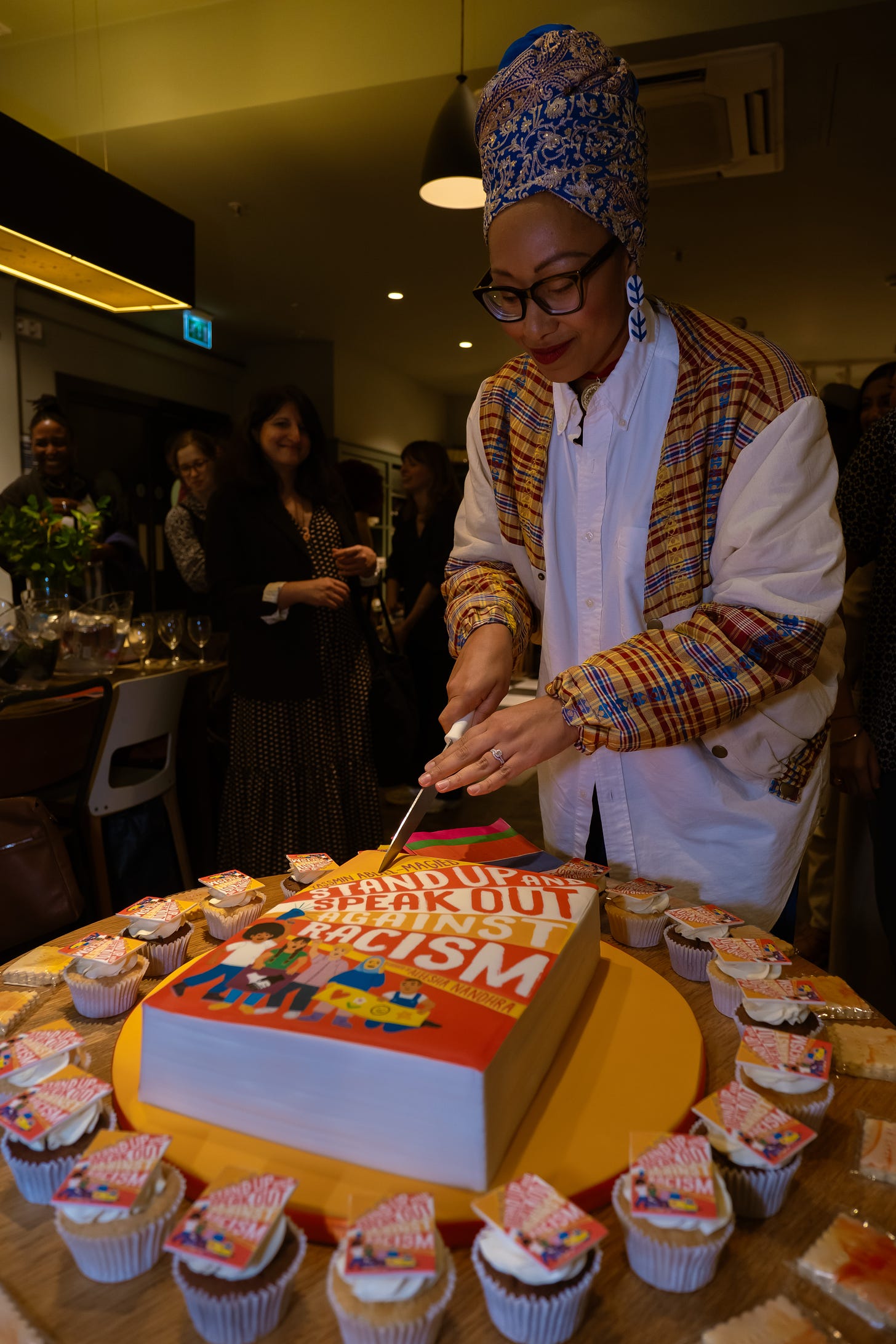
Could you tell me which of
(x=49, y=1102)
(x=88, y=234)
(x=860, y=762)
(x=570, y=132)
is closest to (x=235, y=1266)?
(x=49, y=1102)

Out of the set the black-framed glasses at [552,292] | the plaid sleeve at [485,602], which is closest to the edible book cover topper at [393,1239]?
the plaid sleeve at [485,602]

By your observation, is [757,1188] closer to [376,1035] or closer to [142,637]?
[376,1035]

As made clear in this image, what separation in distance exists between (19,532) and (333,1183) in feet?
8.10

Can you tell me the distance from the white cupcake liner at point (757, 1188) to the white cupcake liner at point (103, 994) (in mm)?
530

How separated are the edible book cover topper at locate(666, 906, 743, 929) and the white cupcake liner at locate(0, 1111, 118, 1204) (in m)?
0.59

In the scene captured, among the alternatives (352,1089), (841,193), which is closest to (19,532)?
(352,1089)

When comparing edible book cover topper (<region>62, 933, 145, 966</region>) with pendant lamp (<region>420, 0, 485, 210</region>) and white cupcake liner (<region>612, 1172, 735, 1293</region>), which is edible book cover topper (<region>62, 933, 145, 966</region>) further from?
pendant lamp (<region>420, 0, 485, 210</region>)

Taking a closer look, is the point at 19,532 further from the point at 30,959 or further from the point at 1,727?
the point at 30,959

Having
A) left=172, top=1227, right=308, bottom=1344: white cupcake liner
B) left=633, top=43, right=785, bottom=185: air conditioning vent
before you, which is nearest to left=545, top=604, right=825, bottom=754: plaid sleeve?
left=172, top=1227, right=308, bottom=1344: white cupcake liner

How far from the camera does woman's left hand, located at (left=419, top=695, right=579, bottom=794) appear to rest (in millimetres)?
875

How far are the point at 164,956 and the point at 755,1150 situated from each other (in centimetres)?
58

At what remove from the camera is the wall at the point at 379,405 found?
8461 mm

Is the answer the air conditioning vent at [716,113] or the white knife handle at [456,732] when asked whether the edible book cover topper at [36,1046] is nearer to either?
the white knife handle at [456,732]

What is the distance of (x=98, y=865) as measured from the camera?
2.41 m
